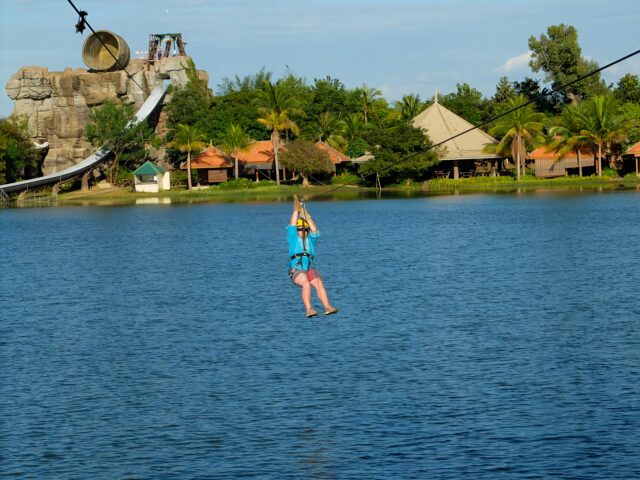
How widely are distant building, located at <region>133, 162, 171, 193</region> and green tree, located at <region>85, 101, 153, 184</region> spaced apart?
199 centimetres

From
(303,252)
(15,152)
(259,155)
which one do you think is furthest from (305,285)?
(259,155)

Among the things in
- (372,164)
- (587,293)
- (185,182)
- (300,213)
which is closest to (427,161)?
(372,164)

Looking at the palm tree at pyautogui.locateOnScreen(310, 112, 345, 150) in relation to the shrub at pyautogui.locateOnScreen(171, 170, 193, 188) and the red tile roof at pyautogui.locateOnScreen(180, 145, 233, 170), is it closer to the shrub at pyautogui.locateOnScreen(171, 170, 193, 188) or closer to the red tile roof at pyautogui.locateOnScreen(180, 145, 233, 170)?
the red tile roof at pyautogui.locateOnScreen(180, 145, 233, 170)

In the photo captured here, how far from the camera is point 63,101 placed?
397 ft

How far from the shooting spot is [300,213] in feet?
75.2

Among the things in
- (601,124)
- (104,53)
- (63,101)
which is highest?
(104,53)

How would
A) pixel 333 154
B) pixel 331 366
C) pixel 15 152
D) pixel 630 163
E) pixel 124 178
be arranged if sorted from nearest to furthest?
pixel 331 366, pixel 15 152, pixel 630 163, pixel 333 154, pixel 124 178

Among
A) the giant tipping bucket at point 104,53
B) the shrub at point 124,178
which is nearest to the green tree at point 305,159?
the shrub at point 124,178

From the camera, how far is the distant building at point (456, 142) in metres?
108

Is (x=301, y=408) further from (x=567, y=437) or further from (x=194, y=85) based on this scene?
(x=194, y=85)

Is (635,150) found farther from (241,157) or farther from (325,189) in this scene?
(241,157)

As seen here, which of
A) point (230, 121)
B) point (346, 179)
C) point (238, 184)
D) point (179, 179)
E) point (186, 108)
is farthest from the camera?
point (186, 108)

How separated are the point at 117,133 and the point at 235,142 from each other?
37.5 ft

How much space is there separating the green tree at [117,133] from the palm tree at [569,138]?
40.1m
